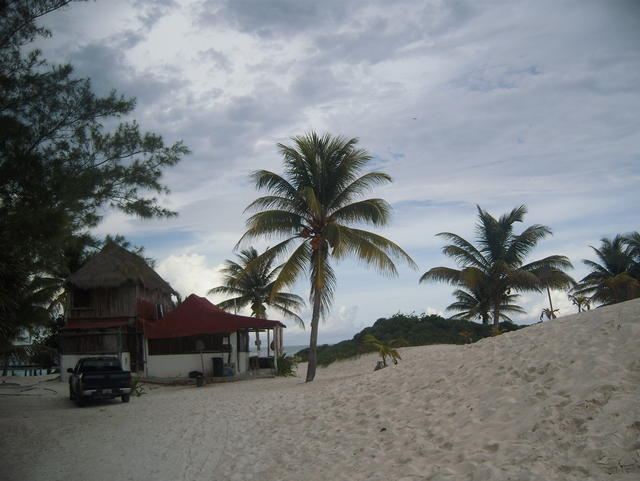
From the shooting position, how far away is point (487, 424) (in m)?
6.73

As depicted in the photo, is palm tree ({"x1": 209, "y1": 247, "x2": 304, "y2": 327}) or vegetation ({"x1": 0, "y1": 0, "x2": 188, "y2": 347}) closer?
vegetation ({"x1": 0, "y1": 0, "x2": 188, "y2": 347})

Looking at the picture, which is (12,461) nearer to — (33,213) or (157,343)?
(33,213)

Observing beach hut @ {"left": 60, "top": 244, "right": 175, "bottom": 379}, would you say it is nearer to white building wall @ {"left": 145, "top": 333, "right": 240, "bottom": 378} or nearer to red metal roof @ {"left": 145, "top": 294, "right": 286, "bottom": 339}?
white building wall @ {"left": 145, "top": 333, "right": 240, "bottom": 378}

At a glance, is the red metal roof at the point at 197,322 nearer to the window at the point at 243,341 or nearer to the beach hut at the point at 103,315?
the window at the point at 243,341

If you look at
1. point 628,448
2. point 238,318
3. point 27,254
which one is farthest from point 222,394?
point 628,448

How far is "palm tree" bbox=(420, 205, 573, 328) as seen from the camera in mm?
25172

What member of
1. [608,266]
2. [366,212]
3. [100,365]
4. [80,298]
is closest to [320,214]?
[366,212]

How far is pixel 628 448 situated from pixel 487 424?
6.79 feet

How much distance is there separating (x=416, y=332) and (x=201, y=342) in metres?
12.1

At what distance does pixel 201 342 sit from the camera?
2159cm

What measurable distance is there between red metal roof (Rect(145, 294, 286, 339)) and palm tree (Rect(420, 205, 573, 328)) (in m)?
10.3

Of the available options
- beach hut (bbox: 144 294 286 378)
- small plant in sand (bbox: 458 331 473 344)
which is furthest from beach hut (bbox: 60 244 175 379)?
small plant in sand (bbox: 458 331 473 344)

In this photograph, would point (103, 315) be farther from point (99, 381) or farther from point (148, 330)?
point (99, 381)

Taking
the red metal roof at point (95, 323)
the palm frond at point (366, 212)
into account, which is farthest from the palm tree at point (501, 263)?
the red metal roof at point (95, 323)
